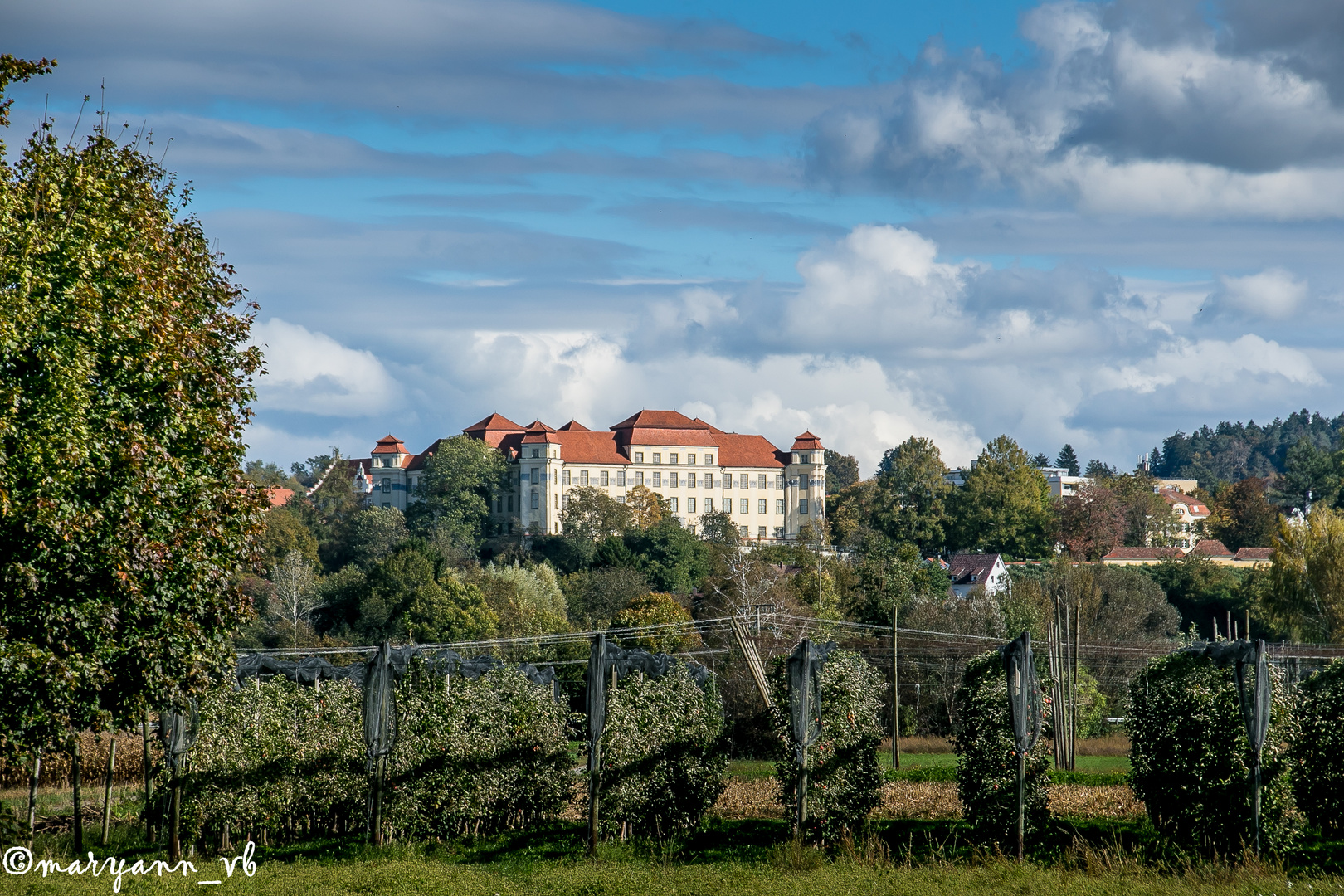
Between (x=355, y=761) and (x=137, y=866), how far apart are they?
3741 millimetres

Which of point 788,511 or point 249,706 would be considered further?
point 788,511

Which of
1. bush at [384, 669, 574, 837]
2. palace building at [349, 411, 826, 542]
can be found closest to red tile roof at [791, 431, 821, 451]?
palace building at [349, 411, 826, 542]

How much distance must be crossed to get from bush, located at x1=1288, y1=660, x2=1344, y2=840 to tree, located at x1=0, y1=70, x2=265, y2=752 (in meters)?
13.1

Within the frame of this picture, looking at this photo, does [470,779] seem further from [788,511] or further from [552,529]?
[788,511]

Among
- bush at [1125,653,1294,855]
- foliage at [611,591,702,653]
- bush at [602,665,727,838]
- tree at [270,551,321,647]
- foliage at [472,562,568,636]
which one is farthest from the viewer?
tree at [270,551,321,647]

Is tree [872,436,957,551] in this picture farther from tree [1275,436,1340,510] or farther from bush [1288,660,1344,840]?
bush [1288,660,1344,840]

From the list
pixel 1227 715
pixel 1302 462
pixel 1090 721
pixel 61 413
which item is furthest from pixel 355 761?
pixel 1302 462

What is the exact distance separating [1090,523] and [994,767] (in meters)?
76.7

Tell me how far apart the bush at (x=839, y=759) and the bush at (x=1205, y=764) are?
3448 mm

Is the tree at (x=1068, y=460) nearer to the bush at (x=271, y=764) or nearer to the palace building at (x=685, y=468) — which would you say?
the palace building at (x=685, y=468)

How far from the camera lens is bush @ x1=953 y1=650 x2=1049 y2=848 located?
15.2 meters

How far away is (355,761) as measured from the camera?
58.4ft

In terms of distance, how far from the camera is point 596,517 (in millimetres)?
96500

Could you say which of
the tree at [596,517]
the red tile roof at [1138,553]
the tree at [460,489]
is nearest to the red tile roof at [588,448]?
the tree at [460,489]
